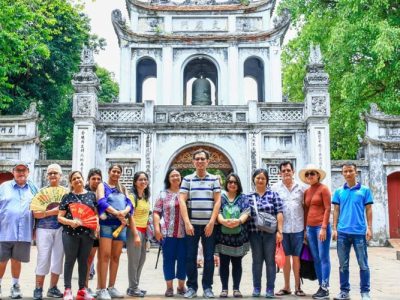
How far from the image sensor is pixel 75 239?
224 inches

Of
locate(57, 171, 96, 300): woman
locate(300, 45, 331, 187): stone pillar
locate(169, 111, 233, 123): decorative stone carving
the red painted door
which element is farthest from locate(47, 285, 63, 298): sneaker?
the red painted door

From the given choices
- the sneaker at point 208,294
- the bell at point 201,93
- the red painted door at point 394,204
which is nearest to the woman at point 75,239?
the sneaker at point 208,294

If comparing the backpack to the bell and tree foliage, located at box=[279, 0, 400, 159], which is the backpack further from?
tree foliage, located at box=[279, 0, 400, 159]

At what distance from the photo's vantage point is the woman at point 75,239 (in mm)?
5641

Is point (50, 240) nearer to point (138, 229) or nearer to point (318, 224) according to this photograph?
point (138, 229)

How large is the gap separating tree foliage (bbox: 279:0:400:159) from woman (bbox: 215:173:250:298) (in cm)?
1067

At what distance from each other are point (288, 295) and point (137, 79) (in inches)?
532

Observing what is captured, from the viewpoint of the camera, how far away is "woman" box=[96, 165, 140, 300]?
586 cm

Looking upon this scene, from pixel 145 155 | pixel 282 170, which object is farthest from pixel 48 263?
pixel 145 155

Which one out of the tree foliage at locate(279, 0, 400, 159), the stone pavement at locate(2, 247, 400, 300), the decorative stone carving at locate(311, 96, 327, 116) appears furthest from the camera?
the tree foliage at locate(279, 0, 400, 159)

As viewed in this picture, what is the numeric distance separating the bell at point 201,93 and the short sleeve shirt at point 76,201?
10459mm

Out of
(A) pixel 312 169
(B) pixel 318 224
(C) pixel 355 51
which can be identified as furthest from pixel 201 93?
(B) pixel 318 224

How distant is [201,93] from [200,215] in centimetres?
1046

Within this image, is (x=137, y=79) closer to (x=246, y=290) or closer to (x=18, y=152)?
(x=18, y=152)
